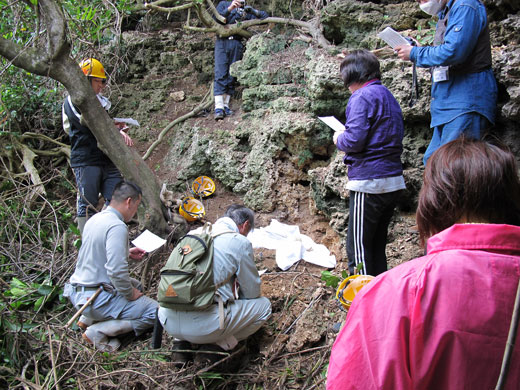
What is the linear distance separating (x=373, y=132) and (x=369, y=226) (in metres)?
0.71

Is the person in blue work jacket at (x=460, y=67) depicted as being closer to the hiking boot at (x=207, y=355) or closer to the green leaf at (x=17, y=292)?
the hiking boot at (x=207, y=355)

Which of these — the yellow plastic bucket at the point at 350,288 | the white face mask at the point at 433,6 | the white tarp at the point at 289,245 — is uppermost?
the white face mask at the point at 433,6

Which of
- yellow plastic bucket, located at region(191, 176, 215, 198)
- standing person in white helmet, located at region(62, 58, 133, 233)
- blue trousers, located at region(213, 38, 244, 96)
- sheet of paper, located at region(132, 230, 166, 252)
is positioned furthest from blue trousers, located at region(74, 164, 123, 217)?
blue trousers, located at region(213, 38, 244, 96)

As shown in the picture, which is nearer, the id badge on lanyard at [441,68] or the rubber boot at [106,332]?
the id badge on lanyard at [441,68]

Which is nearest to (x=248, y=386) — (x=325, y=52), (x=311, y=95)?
(x=311, y=95)

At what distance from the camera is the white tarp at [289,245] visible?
4.18 metres

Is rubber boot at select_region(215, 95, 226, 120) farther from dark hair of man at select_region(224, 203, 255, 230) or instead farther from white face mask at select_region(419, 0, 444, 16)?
white face mask at select_region(419, 0, 444, 16)

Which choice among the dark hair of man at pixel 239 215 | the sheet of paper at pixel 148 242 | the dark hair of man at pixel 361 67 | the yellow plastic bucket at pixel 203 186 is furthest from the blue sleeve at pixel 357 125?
the yellow plastic bucket at pixel 203 186

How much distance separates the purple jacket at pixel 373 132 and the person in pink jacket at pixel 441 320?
76.4 inches

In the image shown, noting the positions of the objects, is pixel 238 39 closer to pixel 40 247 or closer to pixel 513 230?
pixel 40 247

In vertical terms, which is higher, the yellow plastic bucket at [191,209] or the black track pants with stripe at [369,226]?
the black track pants with stripe at [369,226]

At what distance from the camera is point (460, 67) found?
287cm

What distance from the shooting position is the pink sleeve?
1015mm

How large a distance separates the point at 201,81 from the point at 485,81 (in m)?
5.51
